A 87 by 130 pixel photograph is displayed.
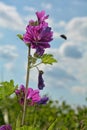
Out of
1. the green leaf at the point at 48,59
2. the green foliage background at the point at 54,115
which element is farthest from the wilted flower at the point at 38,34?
the green foliage background at the point at 54,115

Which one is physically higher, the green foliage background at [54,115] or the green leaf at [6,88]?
the green foliage background at [54,115]

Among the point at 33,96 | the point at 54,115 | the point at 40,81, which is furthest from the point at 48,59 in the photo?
the point at 54,115

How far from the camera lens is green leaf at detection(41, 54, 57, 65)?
3264 millimetres

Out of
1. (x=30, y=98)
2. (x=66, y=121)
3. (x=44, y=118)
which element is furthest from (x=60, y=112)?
(x=30, y=98)

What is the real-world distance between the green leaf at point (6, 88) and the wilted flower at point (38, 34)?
0.92ft

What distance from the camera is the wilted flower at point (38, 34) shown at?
10.5 feet

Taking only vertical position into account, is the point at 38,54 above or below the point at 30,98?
above

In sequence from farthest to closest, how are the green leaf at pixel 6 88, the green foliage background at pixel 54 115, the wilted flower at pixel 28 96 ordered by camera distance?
1. the green foliage background at pixel 54 115
2. the wilted flower at pixel 28 96
3. the green leaf at pixel 6 88

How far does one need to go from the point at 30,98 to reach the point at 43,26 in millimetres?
524

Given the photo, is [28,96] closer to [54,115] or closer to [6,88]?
[6,88]

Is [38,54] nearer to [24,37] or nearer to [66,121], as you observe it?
[24,37]

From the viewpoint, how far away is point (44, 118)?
9578 mm

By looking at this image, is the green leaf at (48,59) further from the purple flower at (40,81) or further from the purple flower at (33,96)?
the purple flower at (33,96)

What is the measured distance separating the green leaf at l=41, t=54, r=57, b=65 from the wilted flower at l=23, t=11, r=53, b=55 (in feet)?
0.16
